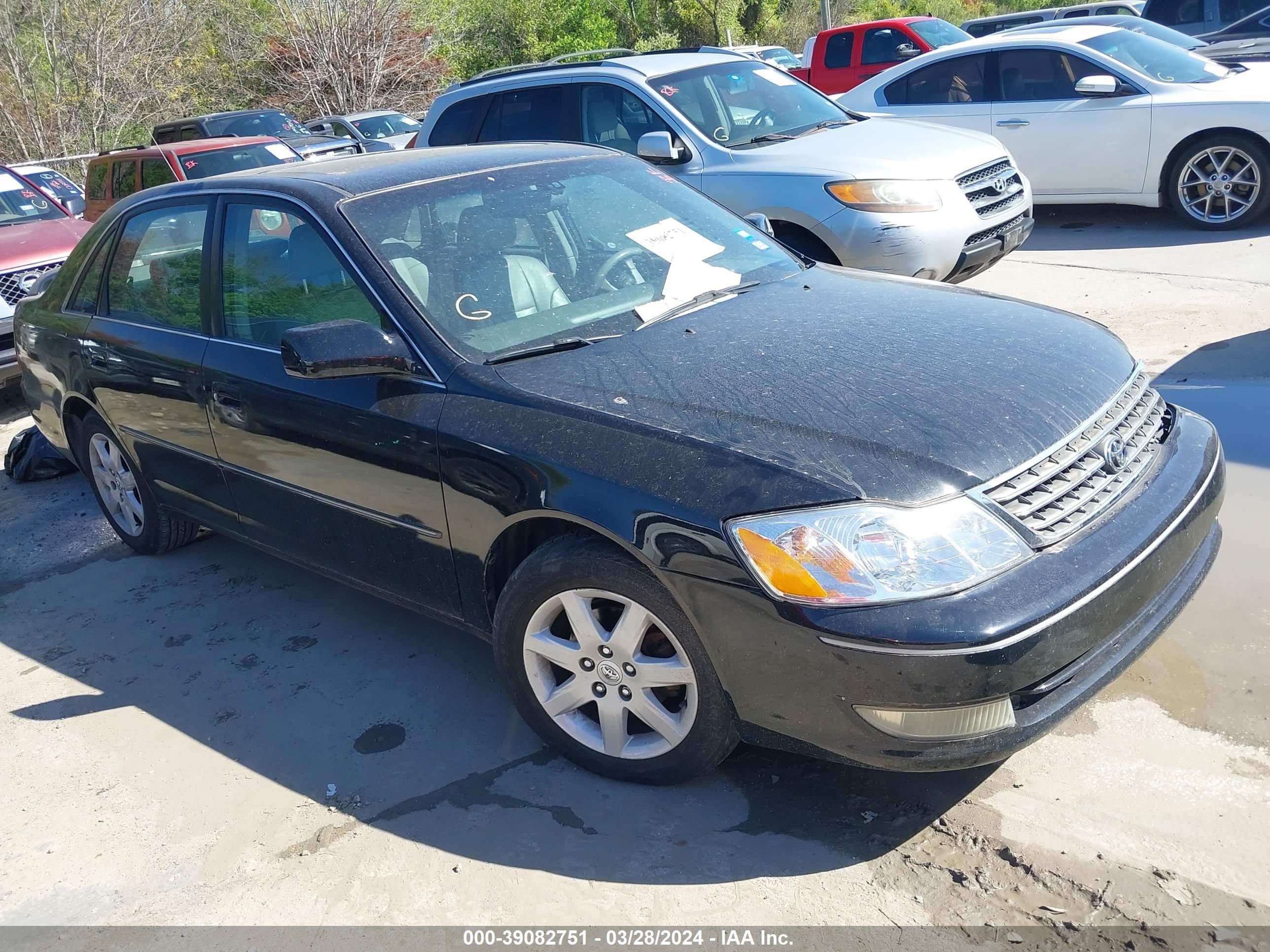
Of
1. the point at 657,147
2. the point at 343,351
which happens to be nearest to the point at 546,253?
the point at 343,351

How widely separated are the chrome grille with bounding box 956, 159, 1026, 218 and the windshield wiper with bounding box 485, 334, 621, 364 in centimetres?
420

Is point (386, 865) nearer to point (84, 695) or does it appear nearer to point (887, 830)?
point (887, 830)

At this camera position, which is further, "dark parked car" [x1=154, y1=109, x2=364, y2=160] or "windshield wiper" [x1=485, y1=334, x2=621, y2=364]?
"dark parked car" [x1=154, y1=109, x2=364, y2=160]

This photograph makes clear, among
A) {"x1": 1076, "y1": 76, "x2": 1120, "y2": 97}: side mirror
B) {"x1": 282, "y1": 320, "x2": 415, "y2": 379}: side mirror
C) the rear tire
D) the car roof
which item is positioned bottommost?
the rear tire

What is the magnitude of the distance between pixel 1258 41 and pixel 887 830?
11.2 meters

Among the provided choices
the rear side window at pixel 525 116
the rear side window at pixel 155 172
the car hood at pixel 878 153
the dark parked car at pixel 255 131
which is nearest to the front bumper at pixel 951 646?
the car hood at pixel 878 153

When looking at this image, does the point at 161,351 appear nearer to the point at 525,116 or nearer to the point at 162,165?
the point at 525,116

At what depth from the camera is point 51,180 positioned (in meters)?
15.4

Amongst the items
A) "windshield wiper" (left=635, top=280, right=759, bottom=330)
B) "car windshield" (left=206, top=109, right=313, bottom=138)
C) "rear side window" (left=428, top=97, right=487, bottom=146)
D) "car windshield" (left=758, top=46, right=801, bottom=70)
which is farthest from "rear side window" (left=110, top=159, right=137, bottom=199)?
"car windshield" (left=758, top=46, right=801, bottom=70)

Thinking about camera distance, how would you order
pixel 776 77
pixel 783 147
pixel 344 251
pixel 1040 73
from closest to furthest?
pixel 344 251, pixel 783 147, pixel 776 77, pixel 1040 73

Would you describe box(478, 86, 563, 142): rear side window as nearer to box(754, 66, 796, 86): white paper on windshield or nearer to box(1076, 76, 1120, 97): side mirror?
box(754, 66, 796, 86): white paper on windshield

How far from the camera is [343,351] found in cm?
334

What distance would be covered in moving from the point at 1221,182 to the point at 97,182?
34.9 ft

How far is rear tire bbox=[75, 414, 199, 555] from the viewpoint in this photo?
502cm
